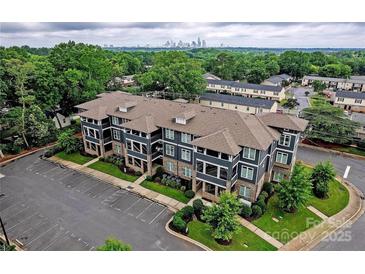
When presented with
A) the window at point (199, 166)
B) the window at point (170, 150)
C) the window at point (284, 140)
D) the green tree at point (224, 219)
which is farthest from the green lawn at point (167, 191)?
A: the window at point (284, 140)

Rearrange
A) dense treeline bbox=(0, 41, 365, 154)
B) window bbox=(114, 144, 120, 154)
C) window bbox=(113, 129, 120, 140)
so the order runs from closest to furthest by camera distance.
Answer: window bbox=(113, 129, 120, 140) < window bbox=(114, 144, 120, 154) < dense treeline bbox=(0, 41, 365, 154)

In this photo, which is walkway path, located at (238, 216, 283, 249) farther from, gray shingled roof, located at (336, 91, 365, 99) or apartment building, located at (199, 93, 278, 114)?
gray shingled roof, located at (336, 91, 365, 99)

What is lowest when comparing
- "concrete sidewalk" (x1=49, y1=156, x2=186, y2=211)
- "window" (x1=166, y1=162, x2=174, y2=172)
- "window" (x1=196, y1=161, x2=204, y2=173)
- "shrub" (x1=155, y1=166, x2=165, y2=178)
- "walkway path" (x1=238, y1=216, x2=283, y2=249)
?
"walkway path" (x1=238, y1=216, x2=283, y2=249)

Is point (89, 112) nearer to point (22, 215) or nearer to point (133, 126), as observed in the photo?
point (133, 126)

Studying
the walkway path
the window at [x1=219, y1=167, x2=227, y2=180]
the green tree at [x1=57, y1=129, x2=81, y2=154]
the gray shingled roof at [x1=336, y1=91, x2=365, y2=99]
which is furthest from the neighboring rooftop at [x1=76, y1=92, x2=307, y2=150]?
the gray shingled roof at [x1=336, y1=91, x2=365, y2=99]

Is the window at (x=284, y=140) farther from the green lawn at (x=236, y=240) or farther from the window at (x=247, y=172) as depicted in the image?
the green lawn at (x=236, y=240)

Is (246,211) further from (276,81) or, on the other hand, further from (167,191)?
(276,81)
